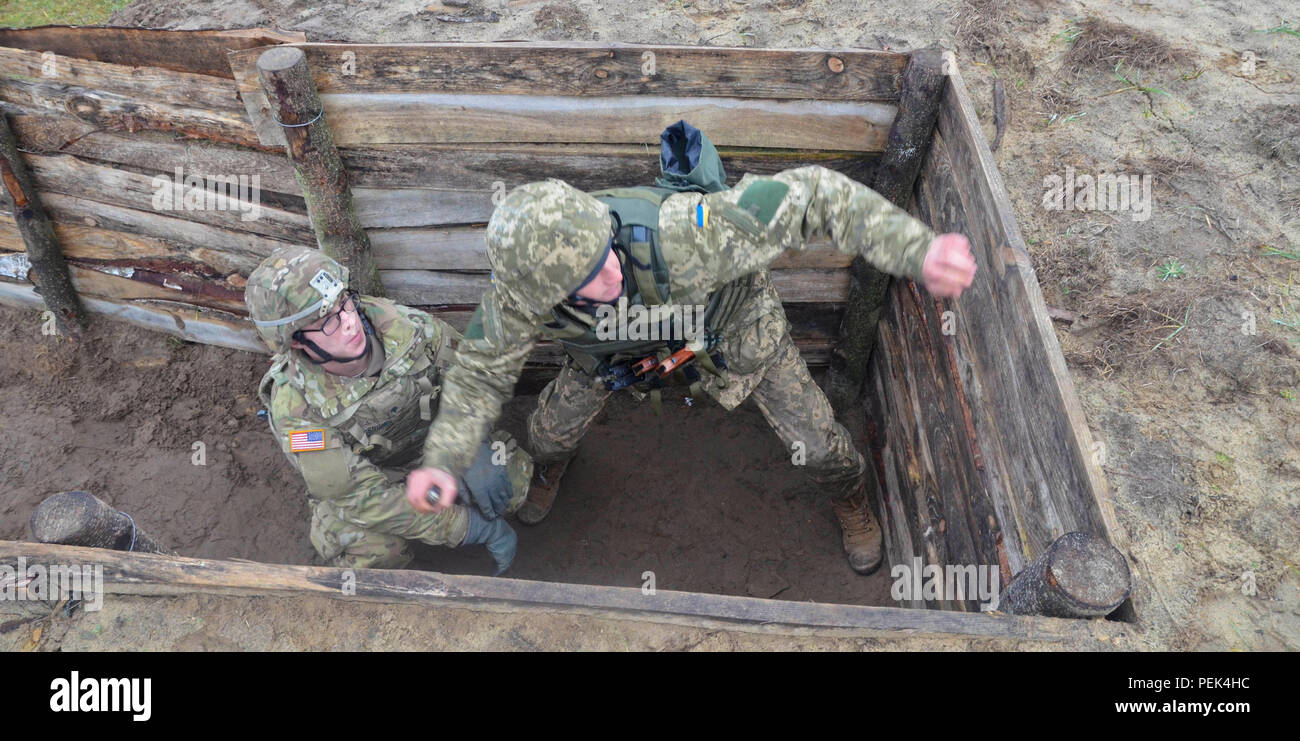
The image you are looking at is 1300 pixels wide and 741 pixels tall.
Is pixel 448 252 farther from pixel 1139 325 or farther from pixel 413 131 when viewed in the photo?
pixel 1139 325

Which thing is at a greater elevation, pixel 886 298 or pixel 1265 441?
pixel 1265 441

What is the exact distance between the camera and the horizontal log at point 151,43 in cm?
373

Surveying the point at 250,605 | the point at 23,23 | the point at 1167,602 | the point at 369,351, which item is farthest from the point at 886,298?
the point at 23,23

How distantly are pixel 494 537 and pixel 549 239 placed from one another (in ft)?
6.38

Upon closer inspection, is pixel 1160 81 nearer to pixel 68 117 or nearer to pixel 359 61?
pixel 359 61

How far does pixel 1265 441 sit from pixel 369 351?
3.61 meters

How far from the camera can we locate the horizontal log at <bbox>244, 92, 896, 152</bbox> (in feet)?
11.9

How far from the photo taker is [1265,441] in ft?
9.94

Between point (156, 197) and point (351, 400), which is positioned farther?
point (156, 197)

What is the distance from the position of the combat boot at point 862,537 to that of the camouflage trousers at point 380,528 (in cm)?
204

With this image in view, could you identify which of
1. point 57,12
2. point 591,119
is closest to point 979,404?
point 591,119

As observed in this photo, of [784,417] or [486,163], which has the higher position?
[486,163]
